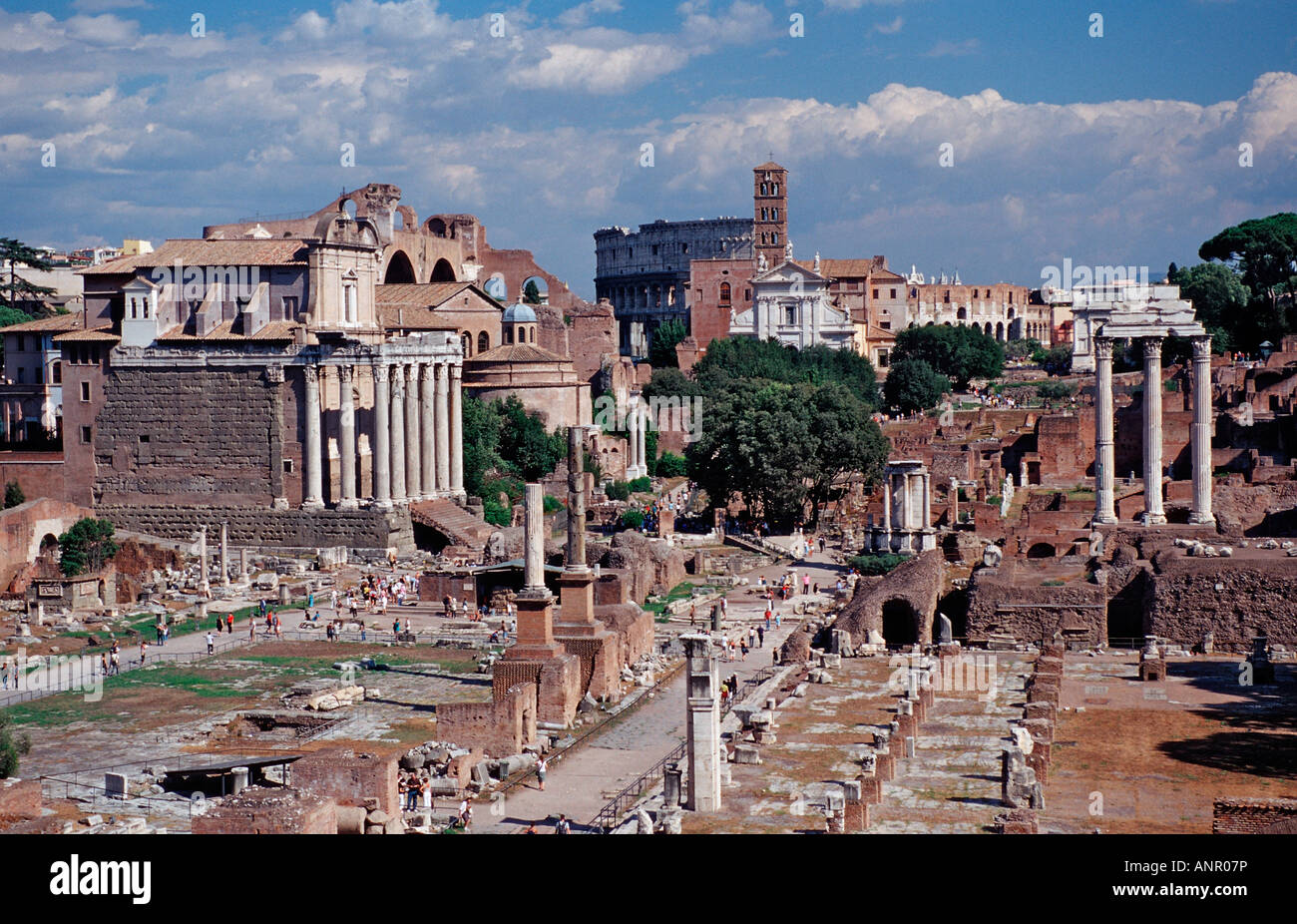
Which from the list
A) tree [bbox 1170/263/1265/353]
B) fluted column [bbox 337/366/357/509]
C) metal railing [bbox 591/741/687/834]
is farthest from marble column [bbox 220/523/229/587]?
tree [bbox 1170/263/1265/353]

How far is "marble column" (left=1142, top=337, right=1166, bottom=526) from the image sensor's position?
45062mm

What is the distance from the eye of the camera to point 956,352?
4072 inches

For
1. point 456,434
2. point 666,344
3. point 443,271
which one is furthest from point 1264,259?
point 456,434

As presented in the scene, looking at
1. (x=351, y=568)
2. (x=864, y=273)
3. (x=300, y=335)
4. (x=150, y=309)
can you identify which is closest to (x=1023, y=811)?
(x=351, y=568)

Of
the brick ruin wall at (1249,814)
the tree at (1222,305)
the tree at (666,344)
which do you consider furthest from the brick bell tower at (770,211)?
the brick ruin wall at (1249,814)

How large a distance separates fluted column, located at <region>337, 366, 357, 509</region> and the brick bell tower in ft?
214

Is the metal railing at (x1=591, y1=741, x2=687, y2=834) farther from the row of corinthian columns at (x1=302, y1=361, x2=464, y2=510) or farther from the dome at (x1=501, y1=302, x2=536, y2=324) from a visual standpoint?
the dome at (x1=501, y1=302, x2=536, y2=324)

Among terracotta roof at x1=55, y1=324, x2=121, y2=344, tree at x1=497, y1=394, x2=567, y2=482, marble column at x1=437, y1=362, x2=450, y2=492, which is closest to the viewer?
terracotta roof at x1=55, y1=324, x2=121, y2=344

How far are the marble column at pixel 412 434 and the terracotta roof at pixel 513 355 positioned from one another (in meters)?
11.1

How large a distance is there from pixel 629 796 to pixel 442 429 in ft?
116

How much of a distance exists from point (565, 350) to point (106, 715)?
5271cm

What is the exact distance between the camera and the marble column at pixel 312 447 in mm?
57406

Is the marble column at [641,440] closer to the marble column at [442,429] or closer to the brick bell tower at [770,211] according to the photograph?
the marble column at [442,429]

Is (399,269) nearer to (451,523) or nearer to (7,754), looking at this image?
(451,523)
